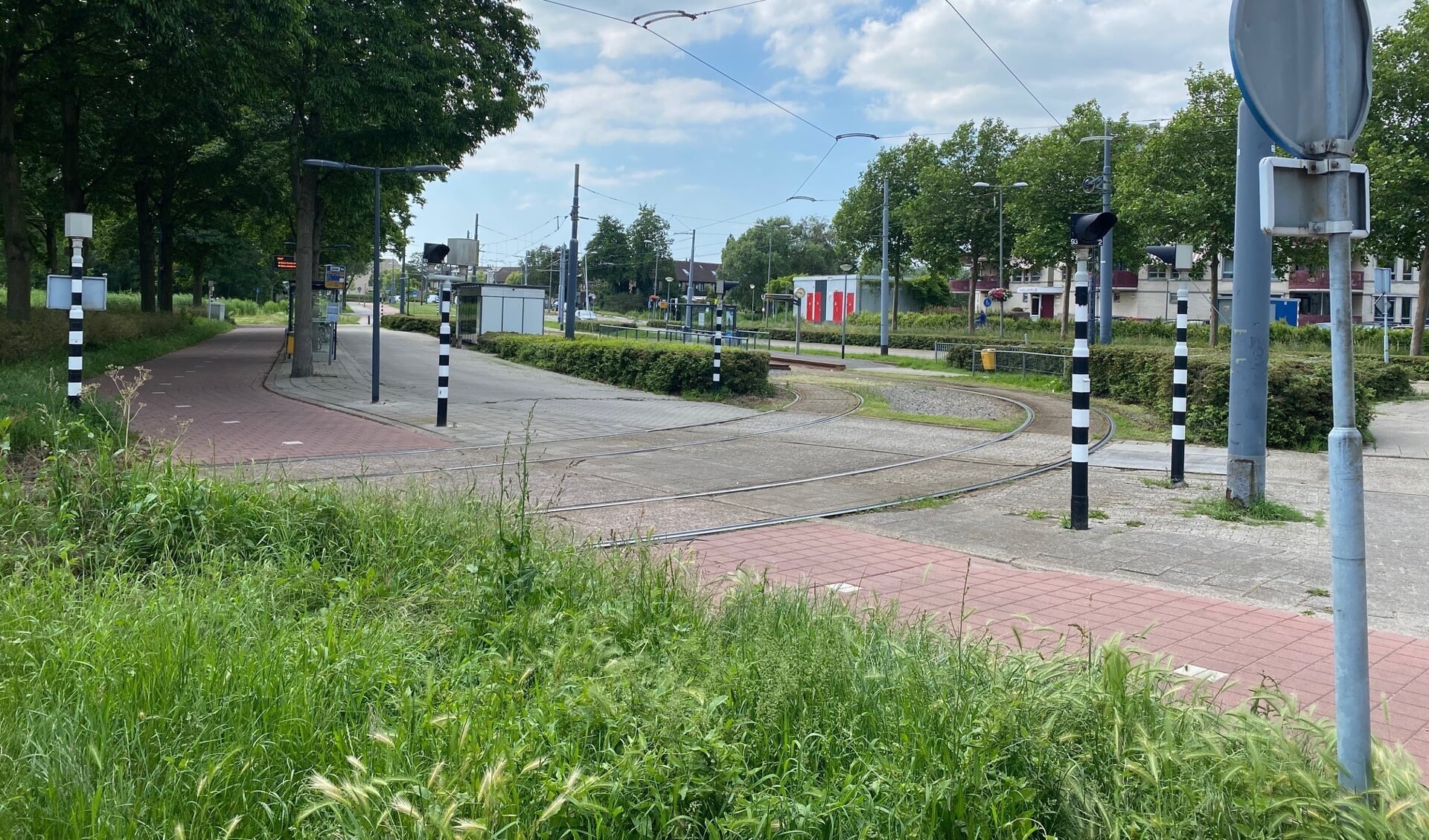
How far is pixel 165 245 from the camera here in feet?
121

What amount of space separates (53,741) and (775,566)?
435 centimetres

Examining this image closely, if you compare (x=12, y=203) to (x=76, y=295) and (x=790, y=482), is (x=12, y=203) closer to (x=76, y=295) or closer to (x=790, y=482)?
(x=76, y=295)


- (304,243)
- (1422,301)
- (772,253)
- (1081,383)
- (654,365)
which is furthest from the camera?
(772,253)

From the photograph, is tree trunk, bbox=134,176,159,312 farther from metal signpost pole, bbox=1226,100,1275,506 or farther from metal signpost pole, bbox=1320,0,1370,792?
metal signpost pole, bbox=1320,0,1370,792

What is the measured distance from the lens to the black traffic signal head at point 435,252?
17.2 meters

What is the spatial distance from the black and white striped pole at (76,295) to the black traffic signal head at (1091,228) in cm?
1068

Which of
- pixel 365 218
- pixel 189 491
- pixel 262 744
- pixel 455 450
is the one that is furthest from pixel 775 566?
pixel 365 218

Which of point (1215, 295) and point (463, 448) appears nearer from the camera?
point (463, 448)

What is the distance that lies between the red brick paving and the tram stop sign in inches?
255

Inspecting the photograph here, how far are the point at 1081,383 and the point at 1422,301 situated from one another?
97.2ft

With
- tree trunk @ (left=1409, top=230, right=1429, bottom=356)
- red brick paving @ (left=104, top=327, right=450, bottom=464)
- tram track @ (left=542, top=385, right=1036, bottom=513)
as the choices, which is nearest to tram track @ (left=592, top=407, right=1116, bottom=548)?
tram track @ (left=542, top=385, right=1036, bottom=513)

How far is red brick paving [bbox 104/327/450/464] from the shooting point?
38.5 ft

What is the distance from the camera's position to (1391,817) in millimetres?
2547

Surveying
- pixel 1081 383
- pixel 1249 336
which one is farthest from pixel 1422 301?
pixel 1081 383
